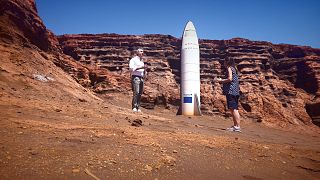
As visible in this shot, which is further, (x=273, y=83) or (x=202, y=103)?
(x=273, y=83)

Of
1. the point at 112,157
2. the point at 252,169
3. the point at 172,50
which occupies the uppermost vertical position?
the point at 172,50

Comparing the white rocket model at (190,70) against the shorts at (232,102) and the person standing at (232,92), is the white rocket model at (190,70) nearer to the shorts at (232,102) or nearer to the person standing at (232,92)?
the person standing at (232,92)

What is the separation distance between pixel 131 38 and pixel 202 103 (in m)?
9.65

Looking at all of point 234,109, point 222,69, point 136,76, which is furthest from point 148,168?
point 222,69

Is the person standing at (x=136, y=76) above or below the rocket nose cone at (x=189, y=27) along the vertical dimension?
below

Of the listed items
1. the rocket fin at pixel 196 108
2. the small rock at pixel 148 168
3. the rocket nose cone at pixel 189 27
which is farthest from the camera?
the rocket nose cone at pixel 189 27

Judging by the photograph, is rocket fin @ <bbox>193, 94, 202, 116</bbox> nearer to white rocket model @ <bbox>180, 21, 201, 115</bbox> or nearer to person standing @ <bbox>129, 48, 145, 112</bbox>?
white rocket model @ <bbox>180, 21, 201, 115</bbox>

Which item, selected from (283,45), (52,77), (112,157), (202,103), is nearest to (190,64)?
(202,103)

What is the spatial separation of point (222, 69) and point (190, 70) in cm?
1075

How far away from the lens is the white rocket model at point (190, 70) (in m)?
17.9

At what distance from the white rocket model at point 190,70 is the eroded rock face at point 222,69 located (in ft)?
17.3

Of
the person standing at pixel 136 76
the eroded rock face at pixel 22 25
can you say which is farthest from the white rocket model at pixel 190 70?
the person standing at pixel 136 76

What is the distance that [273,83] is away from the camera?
2817cm

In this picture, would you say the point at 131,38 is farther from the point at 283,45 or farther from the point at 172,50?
the point at 283,45
